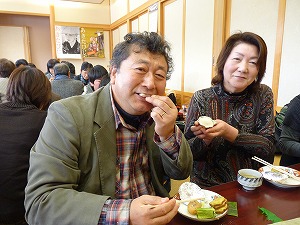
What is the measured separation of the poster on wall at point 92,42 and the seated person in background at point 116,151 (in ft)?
25.9

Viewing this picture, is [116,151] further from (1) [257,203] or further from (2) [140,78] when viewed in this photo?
(1) [257,203]

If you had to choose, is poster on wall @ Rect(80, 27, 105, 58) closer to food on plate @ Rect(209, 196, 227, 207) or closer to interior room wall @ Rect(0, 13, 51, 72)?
interior room wall @ Rect(0, 13, 51, 72)

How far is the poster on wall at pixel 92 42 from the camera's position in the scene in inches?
328

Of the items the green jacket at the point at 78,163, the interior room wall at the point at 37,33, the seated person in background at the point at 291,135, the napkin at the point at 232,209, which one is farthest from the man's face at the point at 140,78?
the interior room wall at the point at 37,33

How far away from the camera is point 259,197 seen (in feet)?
3.42

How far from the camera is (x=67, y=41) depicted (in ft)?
26.7

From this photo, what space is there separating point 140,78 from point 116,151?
0.34 metres

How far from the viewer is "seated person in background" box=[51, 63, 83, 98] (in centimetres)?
369

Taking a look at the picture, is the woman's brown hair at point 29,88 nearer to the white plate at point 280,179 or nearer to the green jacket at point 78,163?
the green jacket at point 78,163

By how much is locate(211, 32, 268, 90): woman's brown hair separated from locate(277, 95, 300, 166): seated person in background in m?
0.43

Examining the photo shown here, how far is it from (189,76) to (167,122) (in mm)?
3808

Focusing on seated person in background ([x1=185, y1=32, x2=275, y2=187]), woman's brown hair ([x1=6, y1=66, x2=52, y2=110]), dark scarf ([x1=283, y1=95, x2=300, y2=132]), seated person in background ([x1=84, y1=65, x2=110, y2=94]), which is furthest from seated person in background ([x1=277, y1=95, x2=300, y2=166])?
seated person in background ([x1=84, y1=65, x2=110, y2=94])

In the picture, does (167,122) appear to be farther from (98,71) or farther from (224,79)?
(98,71)

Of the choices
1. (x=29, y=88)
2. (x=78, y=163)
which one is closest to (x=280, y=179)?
(x=78, y=163)
